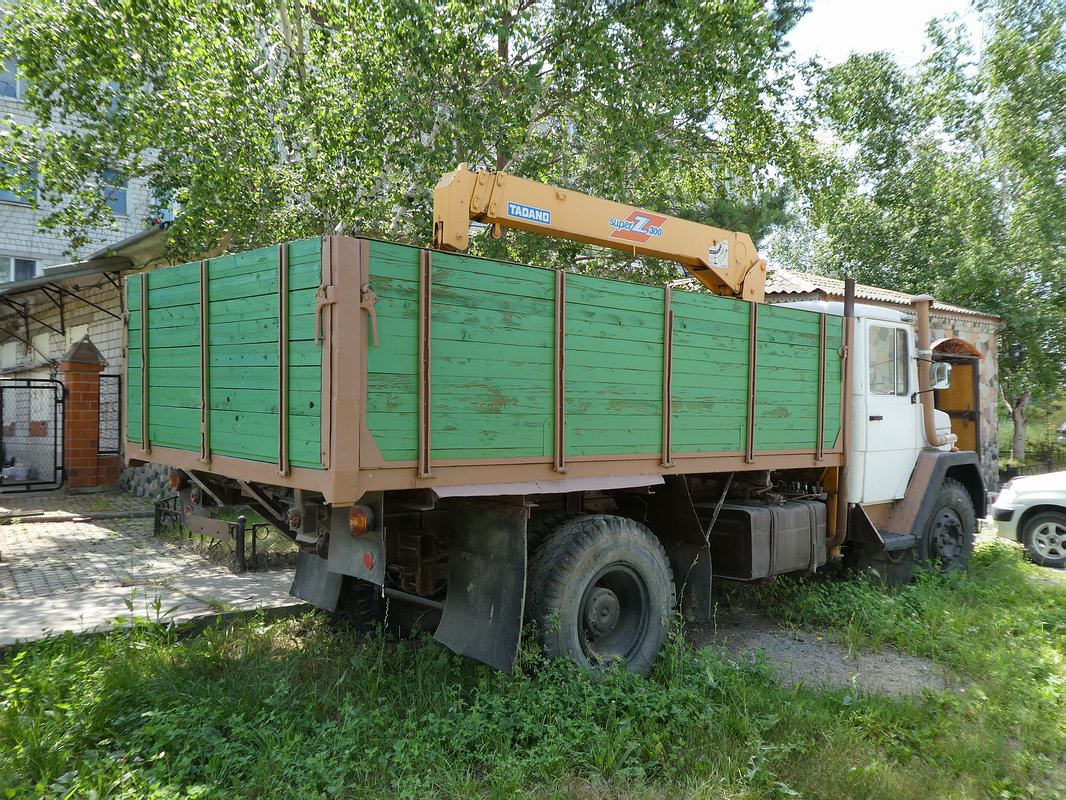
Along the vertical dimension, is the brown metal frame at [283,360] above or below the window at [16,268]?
below

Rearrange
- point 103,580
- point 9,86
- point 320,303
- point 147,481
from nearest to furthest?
1. point 320,303
2. point 103,580
3. point 147,481
4. point 9,86

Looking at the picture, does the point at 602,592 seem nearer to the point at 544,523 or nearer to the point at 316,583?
the point at 544,523

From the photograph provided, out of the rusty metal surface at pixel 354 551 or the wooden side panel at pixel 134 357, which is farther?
the wooden side panel at pixel 134 357

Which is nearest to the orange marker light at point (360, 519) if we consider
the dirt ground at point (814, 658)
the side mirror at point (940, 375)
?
the dirt ground at point (814, 658)

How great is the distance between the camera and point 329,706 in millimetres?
4191

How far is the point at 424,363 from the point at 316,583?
7.81 feet

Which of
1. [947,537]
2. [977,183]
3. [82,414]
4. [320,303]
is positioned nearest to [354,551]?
[320,303]

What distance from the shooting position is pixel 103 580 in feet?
22.5

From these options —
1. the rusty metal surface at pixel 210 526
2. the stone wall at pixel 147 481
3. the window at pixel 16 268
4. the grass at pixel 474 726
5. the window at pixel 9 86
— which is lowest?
the grass at pixel 474 726

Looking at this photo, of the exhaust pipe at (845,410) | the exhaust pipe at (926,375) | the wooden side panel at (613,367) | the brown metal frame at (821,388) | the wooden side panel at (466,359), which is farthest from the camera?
the exhaust pipe at (926,375)

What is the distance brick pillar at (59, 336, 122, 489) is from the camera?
12.7m

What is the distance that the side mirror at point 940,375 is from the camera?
721 centimetres

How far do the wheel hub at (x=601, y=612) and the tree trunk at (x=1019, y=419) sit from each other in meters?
19.9

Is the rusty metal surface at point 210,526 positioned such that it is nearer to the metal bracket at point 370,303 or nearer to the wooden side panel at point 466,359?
the wooden side panel at point 466,359
